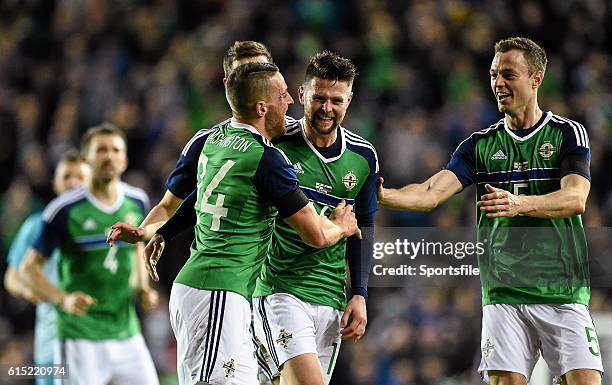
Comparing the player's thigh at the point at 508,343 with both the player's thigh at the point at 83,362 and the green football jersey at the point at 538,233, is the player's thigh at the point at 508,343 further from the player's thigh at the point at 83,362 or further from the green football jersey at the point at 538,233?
the player's thigh at the point at 83,362

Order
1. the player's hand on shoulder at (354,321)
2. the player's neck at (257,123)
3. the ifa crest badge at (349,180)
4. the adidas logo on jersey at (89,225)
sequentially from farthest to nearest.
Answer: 1. the adidas logo on jersey at (89,225)
2. the ifa crest badge at (349,180)
3. the player's hand on shoulder at (354,321)
4. the player's neck at (257,123)

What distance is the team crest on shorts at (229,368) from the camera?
4879 millimetres

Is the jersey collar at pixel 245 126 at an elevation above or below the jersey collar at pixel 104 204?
below

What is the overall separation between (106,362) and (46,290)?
682mm

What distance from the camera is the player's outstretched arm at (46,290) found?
6.96m

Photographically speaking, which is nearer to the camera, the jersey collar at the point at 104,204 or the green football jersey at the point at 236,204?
the green football jersey at the point at 236,204

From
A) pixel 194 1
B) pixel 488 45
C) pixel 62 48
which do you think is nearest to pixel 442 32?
pixel 488 45

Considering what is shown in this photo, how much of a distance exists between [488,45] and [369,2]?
1.83 m

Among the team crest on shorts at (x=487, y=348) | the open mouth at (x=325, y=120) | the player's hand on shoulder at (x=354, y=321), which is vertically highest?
the open mouth at (x=325, y=120)

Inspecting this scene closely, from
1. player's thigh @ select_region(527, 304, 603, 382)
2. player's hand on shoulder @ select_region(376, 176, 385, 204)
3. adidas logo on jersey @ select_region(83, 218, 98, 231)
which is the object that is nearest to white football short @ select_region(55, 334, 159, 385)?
adidas logo on jersey @ select_region(83, 218, 98, 231)

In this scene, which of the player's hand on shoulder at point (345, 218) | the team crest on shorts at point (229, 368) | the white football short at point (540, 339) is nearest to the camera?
the team crest on shorts at point (229, 368)

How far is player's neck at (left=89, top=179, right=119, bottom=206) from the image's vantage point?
7.70 m

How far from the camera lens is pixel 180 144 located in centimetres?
1186

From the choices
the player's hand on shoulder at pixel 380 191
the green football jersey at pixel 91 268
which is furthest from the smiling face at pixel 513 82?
the green football jersey at pixel 91 268
